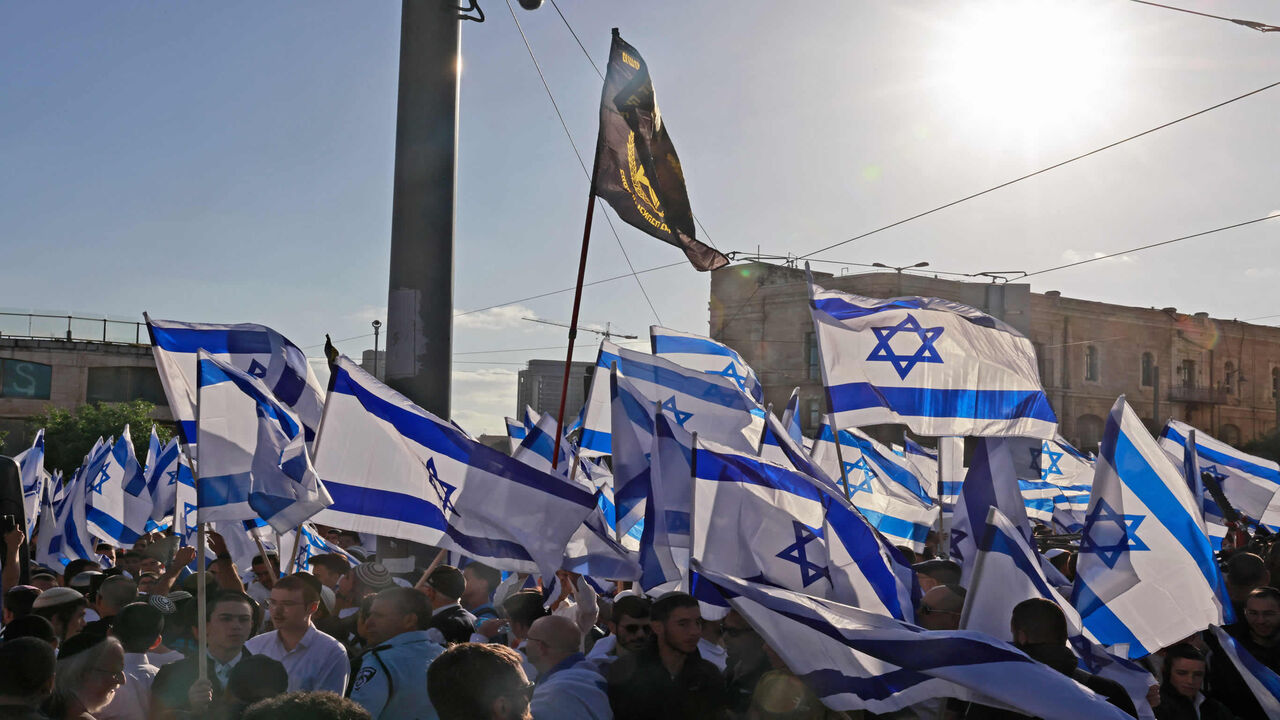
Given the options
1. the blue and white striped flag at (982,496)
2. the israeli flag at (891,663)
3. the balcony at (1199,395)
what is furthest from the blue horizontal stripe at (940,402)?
the balcony at (1199,395)

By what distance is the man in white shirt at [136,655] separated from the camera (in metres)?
4.40

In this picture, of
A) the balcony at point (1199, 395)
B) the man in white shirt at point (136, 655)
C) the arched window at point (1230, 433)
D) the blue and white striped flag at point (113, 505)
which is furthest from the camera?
the arched window at point (1230, 433)

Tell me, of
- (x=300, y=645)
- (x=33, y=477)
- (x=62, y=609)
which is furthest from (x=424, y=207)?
(x=33, y=477)

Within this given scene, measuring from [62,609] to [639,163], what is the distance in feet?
15.3

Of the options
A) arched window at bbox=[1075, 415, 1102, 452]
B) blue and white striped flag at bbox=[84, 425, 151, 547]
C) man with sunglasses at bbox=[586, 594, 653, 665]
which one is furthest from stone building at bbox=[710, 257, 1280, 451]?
man with sunglasses at bbox=[586, 594, 653, 665]

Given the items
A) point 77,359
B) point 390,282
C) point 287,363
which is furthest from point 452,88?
point 77,359

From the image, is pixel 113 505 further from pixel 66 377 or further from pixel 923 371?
pixel 66 377

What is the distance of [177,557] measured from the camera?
27.0 ft

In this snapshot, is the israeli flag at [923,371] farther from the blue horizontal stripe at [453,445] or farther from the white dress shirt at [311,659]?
the white dress shirt at [311,659]

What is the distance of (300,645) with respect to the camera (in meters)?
4.75

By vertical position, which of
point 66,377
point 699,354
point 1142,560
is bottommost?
point 1142,560

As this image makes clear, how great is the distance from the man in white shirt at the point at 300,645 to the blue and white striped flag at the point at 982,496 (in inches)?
156

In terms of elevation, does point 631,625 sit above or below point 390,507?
below

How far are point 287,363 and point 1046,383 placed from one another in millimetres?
47735
